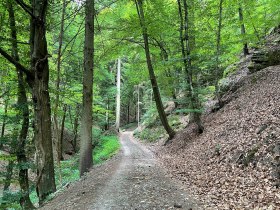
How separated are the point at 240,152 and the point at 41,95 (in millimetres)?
5980

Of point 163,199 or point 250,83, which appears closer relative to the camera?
point 163,199

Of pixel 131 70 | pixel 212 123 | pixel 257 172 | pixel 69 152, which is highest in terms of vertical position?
pixel 131 70

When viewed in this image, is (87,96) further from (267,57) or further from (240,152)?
(267,57)

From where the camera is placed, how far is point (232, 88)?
563 inches

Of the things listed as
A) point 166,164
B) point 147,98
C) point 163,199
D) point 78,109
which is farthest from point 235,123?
point 147,98

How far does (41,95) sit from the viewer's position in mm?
6574

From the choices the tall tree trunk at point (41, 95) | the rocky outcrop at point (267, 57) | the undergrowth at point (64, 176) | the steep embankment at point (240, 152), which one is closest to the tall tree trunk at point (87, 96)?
the undergrowth at point (64, 176)

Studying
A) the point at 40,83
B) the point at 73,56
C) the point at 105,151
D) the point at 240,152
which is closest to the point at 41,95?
the point at 40,83

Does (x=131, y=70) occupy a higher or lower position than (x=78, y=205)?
higher

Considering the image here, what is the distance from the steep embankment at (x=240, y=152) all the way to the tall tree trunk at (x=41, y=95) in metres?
4.12

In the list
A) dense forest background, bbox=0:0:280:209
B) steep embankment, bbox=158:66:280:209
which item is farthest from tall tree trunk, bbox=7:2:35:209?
steep embankment, bbox=158:66:280:209

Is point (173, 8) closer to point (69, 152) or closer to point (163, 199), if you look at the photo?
point (163, 199)

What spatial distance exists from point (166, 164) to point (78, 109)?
1061 cm

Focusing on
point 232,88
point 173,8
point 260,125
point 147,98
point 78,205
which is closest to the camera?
point 78,205
